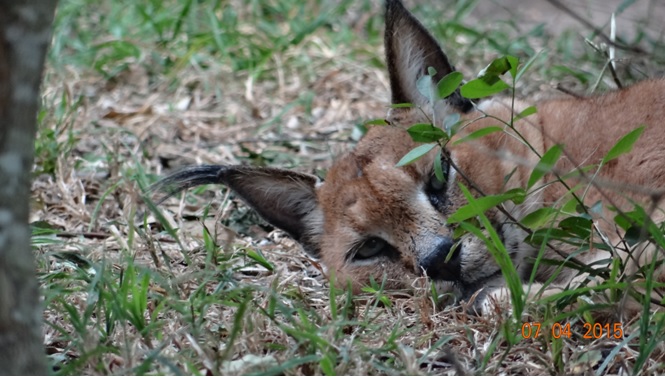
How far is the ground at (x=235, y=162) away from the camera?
9.85 feet

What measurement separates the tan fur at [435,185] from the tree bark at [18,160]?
175 cm

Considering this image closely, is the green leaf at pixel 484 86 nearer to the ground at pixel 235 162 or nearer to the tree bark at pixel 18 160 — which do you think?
the ground at pixel 235 162

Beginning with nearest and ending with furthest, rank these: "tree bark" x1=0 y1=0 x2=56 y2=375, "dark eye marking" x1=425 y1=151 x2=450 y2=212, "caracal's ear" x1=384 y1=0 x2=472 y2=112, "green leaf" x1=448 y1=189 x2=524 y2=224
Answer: "tree bark" x1=0 y1=0 x2=56 y2=375
"green leaf" x1=448 y1=189 x2=524 y2=224
"dark eye marking" x1=425 y1=151 x2=450 y2=212
"caracal's ear" x1=384 y1=0 x2=472 y2=112

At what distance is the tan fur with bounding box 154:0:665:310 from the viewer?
3.79 m

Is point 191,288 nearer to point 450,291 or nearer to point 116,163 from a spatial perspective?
point 450,291

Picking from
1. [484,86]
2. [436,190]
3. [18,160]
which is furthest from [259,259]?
[18,160]

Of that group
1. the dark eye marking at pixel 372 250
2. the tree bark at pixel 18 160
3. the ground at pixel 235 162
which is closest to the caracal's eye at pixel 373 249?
the dark eye marking at pixel 372 250

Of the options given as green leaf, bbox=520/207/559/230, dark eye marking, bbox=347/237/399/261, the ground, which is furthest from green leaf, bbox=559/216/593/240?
dark eye marking, bbox=347/237/399/261

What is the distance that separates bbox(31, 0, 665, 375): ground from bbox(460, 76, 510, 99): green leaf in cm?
82

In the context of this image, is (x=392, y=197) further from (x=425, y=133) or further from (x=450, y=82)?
(x=450, y=82)

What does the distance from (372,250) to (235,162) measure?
1.91 m

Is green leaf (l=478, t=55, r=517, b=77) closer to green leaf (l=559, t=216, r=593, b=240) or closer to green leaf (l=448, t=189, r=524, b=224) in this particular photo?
green leaf (l=448, t=189, r=524, b=224)

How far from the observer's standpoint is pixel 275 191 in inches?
176

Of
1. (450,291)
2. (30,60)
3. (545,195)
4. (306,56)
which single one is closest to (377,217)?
(450,291)
